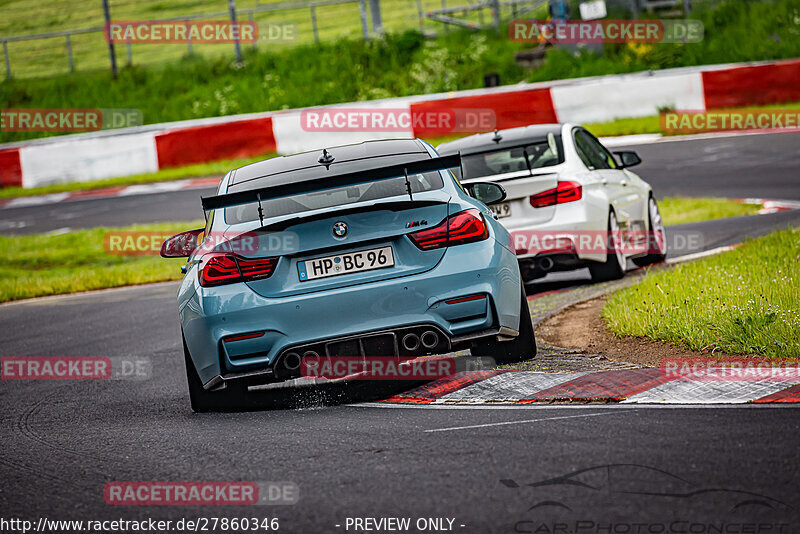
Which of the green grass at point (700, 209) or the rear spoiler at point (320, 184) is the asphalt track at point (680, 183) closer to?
the green grass at point (700, 209)

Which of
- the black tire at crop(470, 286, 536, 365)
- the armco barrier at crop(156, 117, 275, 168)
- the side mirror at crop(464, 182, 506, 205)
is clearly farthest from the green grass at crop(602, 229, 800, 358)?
the armco barrier at crop(156, 117, 275, 168)

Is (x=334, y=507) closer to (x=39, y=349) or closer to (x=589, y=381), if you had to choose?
Answer: (x=589, y=381)

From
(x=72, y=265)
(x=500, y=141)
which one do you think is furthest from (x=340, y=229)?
(x=72, y=265)

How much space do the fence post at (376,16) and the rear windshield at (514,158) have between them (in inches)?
805

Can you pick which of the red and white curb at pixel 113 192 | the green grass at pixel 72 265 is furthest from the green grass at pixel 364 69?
the green grass at pixel 72 265

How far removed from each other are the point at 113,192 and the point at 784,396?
67.5ft

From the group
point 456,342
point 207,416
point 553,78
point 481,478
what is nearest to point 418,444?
point 481,478

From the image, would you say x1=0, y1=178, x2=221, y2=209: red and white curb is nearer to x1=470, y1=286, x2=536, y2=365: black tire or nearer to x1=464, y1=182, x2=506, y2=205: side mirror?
x1=464, y1=182, x2=506, y2=205: side mirror

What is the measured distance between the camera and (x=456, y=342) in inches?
253

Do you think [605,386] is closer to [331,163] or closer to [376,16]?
[331,163]

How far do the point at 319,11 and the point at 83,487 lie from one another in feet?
122

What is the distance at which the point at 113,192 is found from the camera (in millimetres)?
24609

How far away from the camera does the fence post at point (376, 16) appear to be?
1210 inches

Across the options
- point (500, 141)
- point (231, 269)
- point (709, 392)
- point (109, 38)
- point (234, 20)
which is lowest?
point (709, 392)
